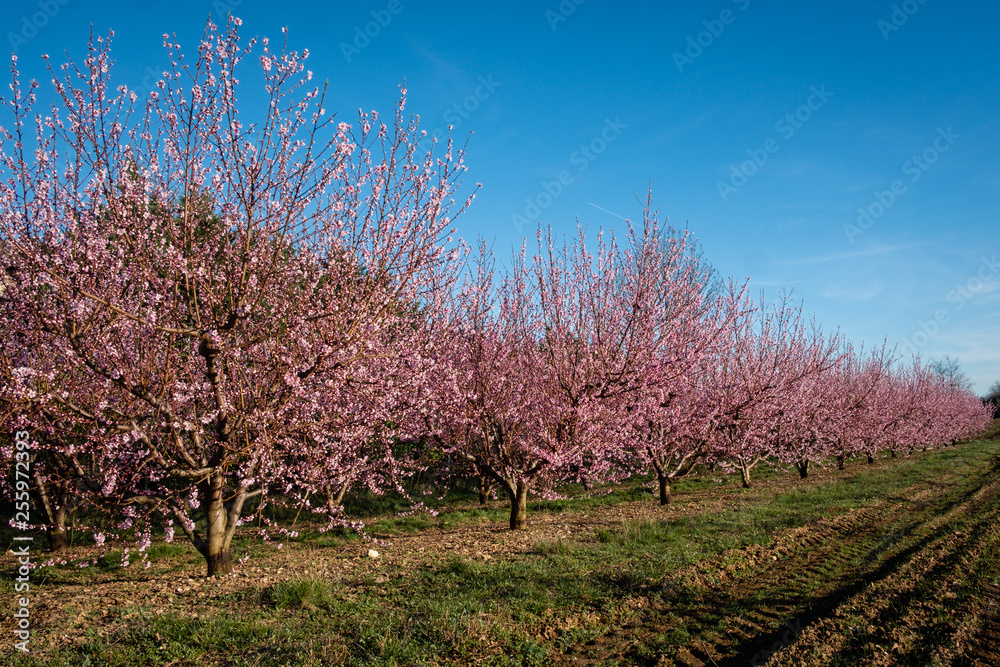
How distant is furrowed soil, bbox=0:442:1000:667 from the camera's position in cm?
455

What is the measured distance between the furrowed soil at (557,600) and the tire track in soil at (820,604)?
3cm

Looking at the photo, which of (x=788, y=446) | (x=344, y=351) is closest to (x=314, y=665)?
(x=344, y=351)

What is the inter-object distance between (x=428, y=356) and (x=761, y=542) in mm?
6371

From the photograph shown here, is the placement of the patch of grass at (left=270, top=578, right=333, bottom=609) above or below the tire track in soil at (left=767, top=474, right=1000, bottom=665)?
above

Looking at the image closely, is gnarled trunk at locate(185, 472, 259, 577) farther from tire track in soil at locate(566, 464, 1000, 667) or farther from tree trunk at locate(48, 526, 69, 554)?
tire track in soil at locate(566, 464, 1000, 667)

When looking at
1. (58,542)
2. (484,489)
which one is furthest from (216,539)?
(484,489)

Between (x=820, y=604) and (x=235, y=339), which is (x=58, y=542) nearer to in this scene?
(x=235, y=339)

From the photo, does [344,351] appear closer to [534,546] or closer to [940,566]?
[534,546]

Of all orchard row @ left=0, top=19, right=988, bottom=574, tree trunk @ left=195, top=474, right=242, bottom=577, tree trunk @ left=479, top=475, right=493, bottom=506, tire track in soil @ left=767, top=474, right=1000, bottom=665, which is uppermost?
orchard row @ left=0, top=19, right=988, bottom=574

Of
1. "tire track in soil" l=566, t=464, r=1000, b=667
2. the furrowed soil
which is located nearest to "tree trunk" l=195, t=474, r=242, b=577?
the furrowed soil

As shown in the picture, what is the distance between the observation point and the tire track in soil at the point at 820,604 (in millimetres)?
4699

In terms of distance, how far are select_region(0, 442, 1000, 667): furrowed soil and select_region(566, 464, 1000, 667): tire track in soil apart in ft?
0.09

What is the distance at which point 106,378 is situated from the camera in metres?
5.02

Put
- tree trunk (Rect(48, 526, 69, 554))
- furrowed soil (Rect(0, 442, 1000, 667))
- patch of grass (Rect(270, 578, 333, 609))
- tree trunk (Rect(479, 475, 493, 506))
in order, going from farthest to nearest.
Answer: tree trunk (Rect(479, 475, 493, 506))
tree trunk (Rect(48, 526, 69, 554))
patch of grass (Rect(270, 578, 333, 609))
furrowed soil (Rect(0, 442, 1000, 667))
